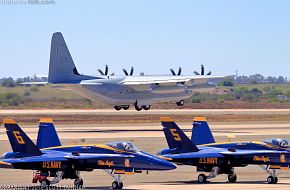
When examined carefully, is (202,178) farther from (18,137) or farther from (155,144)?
(155,144)

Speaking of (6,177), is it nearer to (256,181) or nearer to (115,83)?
(256,181)

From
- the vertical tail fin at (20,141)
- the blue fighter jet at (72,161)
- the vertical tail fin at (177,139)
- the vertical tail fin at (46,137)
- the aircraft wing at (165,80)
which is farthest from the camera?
the aircraft wing at (165,80)

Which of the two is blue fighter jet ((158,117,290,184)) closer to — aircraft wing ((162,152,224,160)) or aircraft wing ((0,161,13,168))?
aircraft wing ((162,152,224,160))

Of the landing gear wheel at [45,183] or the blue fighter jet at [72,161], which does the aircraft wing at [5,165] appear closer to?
the blue fighter jet at [72,161]

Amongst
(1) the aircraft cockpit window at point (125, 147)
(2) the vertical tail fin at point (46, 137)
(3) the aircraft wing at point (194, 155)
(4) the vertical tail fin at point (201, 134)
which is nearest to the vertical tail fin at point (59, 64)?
(4) the vertical tail fin at point (201, 134)

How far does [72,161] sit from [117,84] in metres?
47.5

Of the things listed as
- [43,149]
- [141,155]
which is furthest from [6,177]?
[141,155]

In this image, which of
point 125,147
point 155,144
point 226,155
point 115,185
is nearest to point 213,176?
point 226,155

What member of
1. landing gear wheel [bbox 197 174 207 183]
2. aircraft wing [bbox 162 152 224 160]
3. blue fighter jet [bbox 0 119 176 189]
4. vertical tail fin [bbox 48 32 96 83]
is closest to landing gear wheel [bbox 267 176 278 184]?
aircraft wing [bbox 162 152 224 160]

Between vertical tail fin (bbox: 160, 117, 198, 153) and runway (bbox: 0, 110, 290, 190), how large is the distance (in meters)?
1.23

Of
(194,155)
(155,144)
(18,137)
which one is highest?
(18,137)

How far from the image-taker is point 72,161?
102 ft

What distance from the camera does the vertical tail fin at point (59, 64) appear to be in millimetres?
76875

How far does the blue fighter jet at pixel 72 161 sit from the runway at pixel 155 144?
0.76 metres
